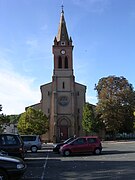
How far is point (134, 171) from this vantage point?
15.5 metres

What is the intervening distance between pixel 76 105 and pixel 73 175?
64.7 metres

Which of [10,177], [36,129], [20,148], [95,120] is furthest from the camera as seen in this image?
[95,120]

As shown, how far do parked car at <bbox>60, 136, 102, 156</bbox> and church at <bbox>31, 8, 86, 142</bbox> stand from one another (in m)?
46.7

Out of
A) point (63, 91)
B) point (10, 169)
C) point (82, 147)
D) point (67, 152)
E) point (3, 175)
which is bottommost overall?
point (3, 175)

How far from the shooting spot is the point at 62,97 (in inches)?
3076

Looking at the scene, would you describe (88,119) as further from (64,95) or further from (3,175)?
(3,175)

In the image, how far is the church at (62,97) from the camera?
76.9m

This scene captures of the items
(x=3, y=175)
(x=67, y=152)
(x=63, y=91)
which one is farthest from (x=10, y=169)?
(x=63, y=91)

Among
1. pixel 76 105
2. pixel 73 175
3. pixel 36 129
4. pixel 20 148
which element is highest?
pixel 76 105

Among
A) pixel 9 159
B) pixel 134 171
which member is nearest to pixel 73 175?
pixel 134 171

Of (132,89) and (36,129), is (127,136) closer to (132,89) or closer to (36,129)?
(132,89)

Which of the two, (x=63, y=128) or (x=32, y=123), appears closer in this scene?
(x=32, y=123)

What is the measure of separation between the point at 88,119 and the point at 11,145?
55645 mm

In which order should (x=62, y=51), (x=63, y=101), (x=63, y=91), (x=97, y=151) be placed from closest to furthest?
(x=97, y=151) < (x=63, y=101) < (x=63, y=91) < (x=62, y=51)
